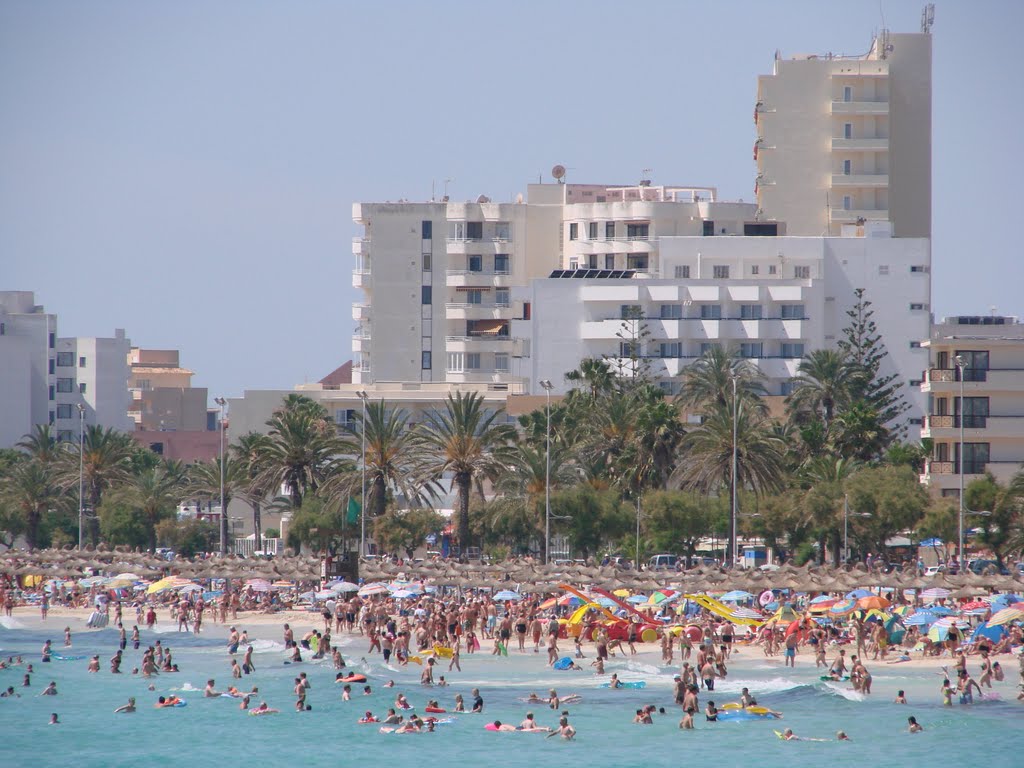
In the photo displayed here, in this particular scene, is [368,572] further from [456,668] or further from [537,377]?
[537,377]

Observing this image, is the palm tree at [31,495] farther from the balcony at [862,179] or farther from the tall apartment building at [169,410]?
the balcony at [862,179]

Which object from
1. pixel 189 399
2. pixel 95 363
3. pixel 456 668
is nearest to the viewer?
pixel 456 668

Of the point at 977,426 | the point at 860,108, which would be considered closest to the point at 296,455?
the point at 977,426

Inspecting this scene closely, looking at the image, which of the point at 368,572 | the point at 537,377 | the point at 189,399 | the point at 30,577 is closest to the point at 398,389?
the point at 537,377

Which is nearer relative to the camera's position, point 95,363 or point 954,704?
point 954,704

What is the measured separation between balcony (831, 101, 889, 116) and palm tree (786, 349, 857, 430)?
83.1ft

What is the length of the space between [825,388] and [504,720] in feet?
149

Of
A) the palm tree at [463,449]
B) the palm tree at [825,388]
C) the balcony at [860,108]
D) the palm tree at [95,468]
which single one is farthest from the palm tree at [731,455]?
the balcony at [860,108]

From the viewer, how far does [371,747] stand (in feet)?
129

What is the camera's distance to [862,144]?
341ft

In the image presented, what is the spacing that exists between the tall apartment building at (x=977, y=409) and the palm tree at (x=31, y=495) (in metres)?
43.4

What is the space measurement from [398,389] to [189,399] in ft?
156

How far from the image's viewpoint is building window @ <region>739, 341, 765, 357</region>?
9543cm

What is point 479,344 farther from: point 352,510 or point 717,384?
point 352,510
